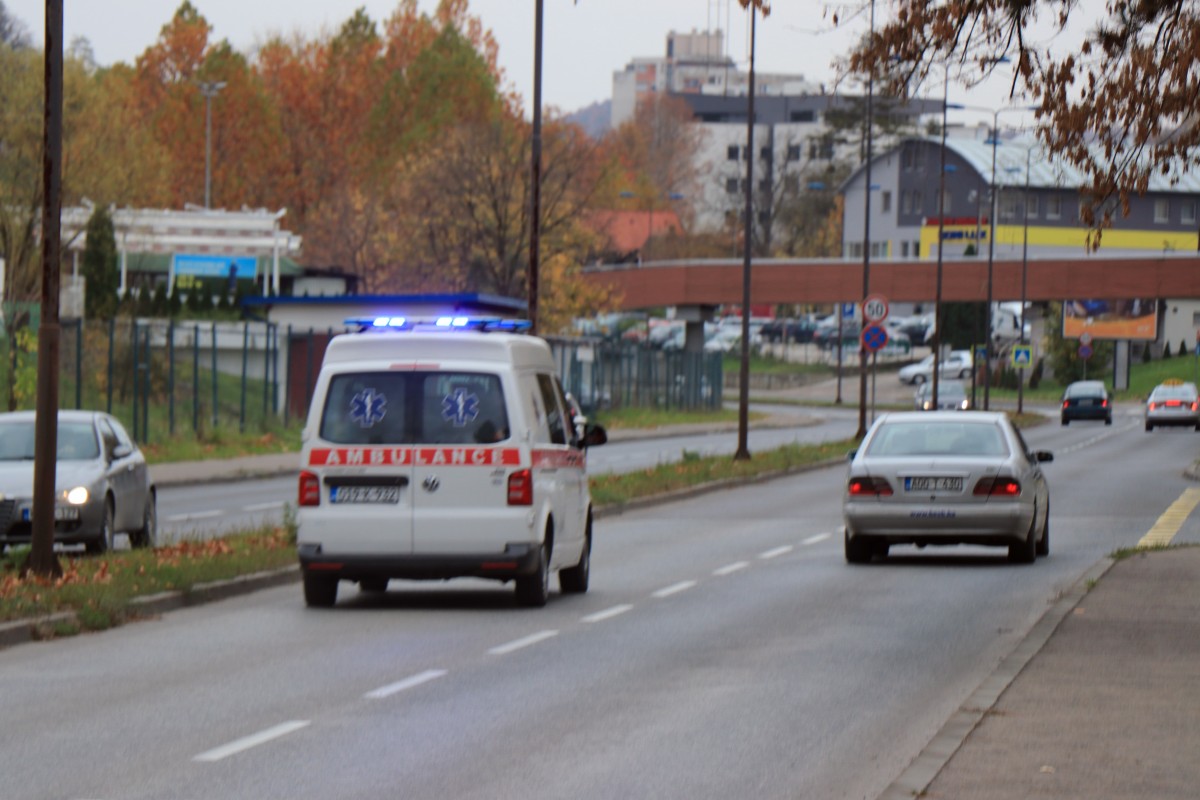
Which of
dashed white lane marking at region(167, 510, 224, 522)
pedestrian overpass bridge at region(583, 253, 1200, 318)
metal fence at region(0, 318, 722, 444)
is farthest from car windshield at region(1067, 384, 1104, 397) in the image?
dashed white lane marking at region(167, 510, 224, 522)

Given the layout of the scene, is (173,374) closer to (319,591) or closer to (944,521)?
(944,521)

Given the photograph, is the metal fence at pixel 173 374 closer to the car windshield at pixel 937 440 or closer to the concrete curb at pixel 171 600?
the car windshield at pixel 937 440

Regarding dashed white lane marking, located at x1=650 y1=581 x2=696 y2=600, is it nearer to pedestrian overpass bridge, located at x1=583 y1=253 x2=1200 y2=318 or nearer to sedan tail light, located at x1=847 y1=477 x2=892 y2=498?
sedan tail light, located at x1=847 y1=477 x2=892 y2=498

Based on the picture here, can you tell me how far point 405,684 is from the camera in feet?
38.8

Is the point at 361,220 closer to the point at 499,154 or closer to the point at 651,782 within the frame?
the point at 499,154

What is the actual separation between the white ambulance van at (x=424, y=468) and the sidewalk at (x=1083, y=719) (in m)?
3.84

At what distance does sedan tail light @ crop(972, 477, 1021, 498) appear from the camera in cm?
2061

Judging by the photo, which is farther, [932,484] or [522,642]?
[932,484]

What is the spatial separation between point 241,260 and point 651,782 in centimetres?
8030

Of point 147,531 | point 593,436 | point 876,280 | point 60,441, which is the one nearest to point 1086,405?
point 876,280

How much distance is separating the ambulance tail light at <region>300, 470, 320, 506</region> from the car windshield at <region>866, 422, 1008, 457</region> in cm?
701

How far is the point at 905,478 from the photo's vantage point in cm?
2081

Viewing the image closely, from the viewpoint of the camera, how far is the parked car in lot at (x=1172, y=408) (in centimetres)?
6881

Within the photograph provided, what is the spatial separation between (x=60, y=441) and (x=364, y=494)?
708cm
